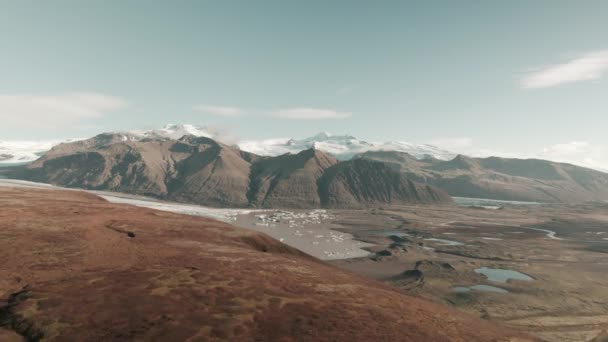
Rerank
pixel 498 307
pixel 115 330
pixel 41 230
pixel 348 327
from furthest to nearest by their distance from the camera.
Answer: pixel 498 307 < pixel 41 230 < pixel 348 327 < pixel 115 330

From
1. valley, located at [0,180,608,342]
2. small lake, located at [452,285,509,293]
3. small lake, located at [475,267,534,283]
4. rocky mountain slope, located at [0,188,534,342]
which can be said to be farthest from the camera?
small lake, located at [475,267,534,283]

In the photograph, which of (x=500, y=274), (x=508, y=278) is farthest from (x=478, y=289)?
(x=500, y=274)

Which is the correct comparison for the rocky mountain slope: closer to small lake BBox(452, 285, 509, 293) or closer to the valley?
the valley

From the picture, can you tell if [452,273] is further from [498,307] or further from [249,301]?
[249,301]

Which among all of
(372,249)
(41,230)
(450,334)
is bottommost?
(372,249)

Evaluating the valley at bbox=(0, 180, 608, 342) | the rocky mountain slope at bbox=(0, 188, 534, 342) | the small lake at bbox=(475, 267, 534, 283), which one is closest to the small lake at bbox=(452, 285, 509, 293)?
the valley at bbox=(0, 180, 608, 342)

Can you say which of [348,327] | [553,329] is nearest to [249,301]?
[348,327]
